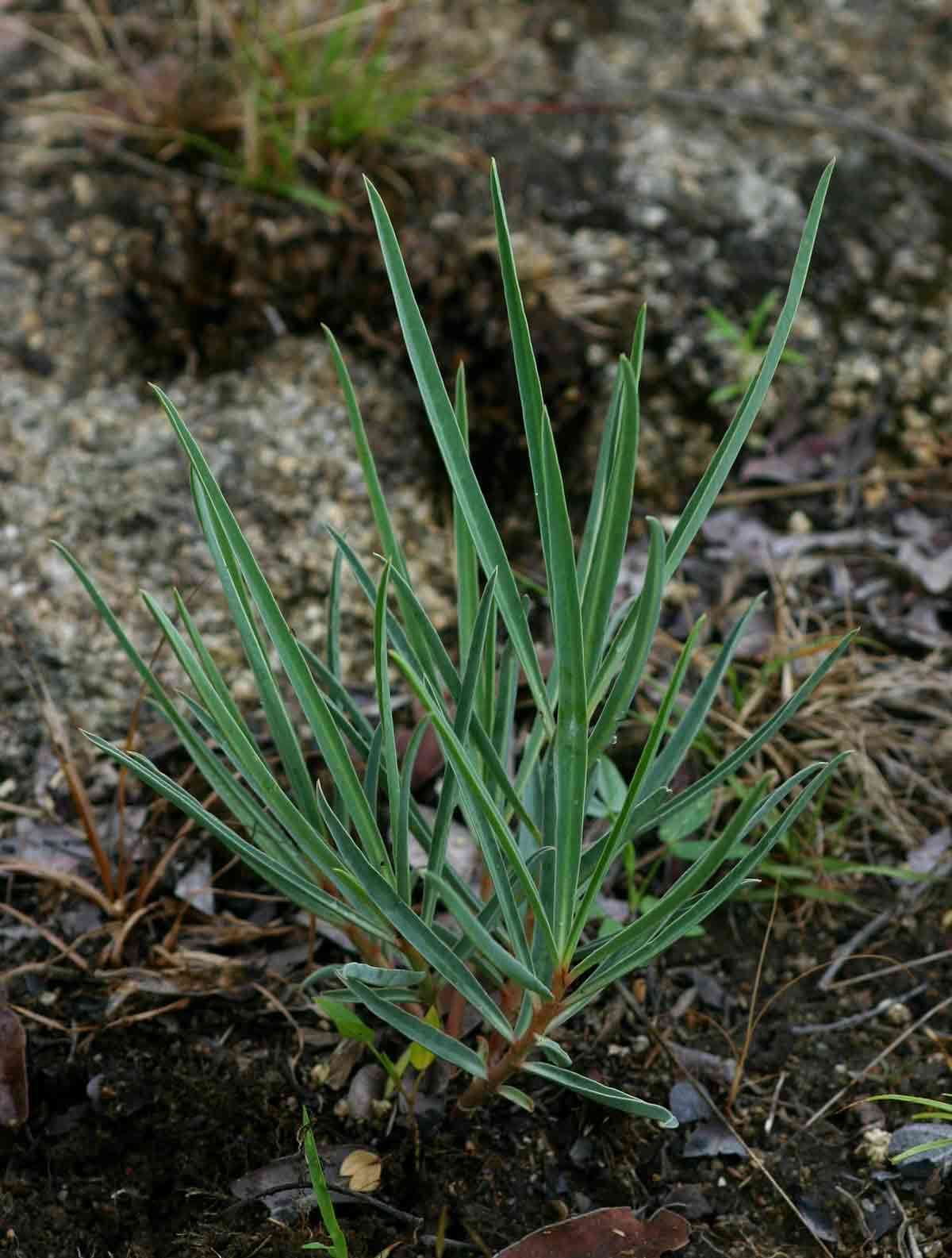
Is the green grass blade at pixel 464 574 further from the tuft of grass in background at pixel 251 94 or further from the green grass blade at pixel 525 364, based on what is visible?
the tuft of grass in background at pixel 251 94

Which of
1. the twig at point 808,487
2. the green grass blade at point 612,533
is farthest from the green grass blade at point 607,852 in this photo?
the twig at point 808,487

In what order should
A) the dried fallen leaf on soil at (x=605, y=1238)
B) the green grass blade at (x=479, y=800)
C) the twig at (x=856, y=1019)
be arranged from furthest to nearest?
the twig at (x=856, y=1019)
the dried fallen leaf on soil at (x=605, y=1238)
the green grass blade at (x=479, y=800)

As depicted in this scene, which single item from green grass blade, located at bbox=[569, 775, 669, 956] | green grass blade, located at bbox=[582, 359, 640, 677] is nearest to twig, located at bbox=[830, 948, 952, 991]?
green grass blade, located at bbox=[569, 775, 669, 956]

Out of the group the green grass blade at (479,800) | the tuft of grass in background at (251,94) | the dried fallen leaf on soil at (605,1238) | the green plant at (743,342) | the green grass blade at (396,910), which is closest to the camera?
the green grass blade at (479,800)

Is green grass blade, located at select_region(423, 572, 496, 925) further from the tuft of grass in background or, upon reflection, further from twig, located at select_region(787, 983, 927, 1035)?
the tuft of grass in background

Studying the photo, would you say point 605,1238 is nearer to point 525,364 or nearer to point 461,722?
point 461,722

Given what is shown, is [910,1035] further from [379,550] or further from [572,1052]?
[379,550]

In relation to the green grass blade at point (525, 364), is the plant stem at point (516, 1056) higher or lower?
lower
